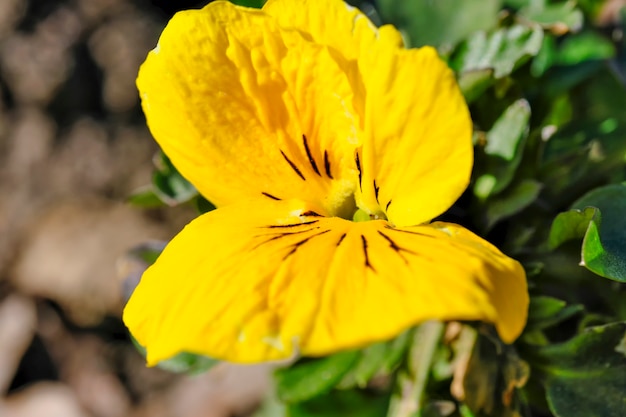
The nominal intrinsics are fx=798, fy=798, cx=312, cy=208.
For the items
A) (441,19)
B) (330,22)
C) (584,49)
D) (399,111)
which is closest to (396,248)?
(399,111)

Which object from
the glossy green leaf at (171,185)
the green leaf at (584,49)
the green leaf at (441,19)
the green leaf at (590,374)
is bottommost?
the green leaf at (590,374)

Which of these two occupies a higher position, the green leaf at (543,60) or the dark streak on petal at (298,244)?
the dark streak on petal at (298,244)

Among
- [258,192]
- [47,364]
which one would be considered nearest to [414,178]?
[258,192]

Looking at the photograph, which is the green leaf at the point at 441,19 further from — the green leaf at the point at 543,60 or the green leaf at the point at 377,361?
the green leaf at the point at 377,361

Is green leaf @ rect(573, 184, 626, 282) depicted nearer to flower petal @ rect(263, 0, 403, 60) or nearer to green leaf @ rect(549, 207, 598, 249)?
green leaf @ rect(549, 207, 598, 249)

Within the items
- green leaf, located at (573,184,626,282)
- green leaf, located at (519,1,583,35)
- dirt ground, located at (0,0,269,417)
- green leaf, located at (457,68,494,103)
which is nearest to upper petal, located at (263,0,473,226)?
green leaf, located at (573,184,626,282)

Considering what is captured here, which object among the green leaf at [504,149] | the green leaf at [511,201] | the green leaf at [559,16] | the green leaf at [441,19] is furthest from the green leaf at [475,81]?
the green leaf at [441,19]
